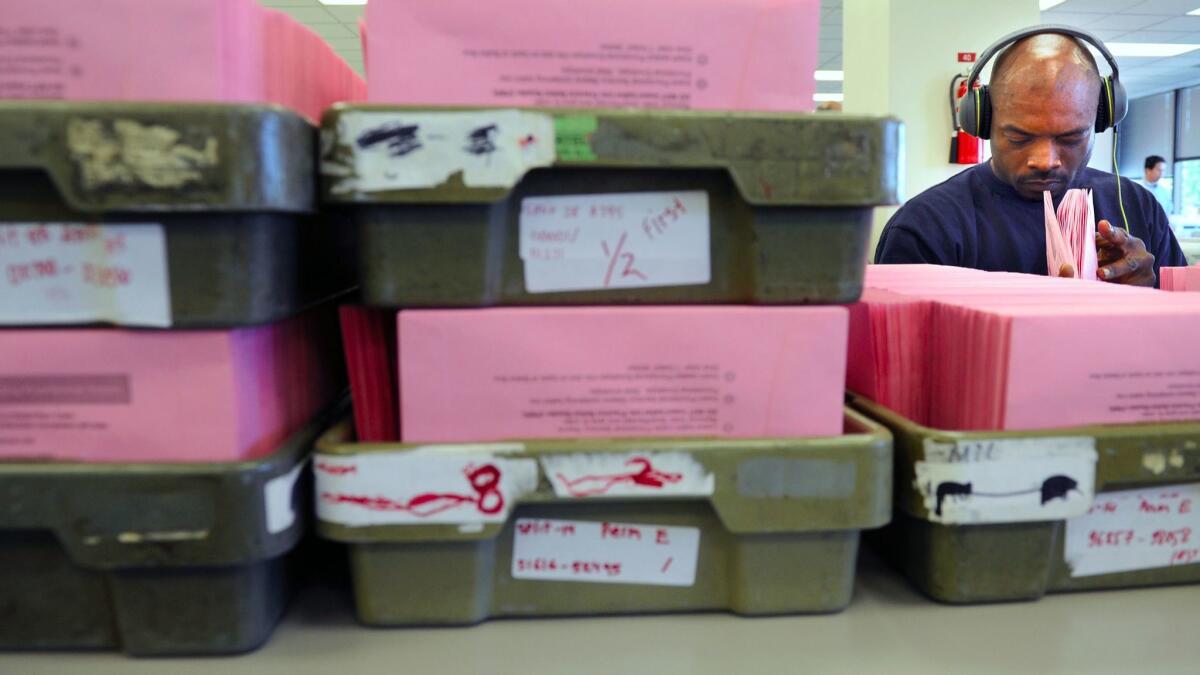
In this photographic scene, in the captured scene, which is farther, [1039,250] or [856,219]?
[1039,250]

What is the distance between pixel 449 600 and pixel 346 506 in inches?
3.5

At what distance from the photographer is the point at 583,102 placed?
1.67ft

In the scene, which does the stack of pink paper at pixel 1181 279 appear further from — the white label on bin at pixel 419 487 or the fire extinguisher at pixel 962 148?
the fire extinguisher at pixel 962 148

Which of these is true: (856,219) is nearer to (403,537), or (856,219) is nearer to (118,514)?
(403,537)

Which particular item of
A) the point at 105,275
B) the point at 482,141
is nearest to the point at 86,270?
the point at 105,275

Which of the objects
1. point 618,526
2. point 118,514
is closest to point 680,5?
point 618,526

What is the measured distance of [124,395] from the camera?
47 cm

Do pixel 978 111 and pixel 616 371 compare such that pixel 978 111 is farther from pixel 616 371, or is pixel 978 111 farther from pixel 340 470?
pixel 340 470

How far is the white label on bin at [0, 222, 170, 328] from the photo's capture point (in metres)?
0.46

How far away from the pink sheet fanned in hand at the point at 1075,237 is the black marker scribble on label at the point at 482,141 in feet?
3.34

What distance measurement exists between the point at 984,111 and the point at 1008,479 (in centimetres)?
135

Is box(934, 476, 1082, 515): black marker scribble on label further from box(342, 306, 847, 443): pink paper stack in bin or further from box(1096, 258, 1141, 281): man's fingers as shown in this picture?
box(1096, 258, 1141, 281): man's fingers

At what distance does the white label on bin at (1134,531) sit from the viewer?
21.6 inches

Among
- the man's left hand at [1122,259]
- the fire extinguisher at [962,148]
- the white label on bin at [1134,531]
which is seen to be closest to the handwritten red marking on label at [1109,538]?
the white label on bin at [1134,531]
